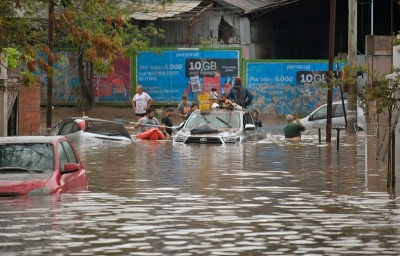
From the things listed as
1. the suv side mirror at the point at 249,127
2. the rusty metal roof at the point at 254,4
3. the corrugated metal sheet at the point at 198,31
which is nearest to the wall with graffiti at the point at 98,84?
the corrugated metal sheet at the point at 198,31

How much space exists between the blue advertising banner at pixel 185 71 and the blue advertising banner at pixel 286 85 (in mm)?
858

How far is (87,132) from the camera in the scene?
32.6 m

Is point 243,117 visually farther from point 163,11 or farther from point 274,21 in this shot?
point 274,21

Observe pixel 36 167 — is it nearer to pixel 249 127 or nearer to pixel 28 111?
pixel 28 111

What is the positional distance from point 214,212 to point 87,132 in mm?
17287

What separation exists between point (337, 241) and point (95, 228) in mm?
2953

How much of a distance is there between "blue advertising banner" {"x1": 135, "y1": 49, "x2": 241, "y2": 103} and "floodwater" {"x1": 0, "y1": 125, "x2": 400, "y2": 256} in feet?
70.0

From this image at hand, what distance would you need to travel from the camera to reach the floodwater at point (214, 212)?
41.1 feet

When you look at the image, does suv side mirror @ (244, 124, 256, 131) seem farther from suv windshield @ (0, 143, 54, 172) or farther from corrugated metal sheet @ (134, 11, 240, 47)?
corrugated metal sheet @ (134, 11, 240, 47)

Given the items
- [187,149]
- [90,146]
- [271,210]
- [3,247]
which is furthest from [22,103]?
[3,247]

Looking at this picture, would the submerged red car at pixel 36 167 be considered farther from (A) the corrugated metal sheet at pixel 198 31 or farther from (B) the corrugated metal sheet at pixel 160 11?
(A) the corrugated metal sheet at pixel 198 31

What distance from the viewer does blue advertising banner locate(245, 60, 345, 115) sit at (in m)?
47.2

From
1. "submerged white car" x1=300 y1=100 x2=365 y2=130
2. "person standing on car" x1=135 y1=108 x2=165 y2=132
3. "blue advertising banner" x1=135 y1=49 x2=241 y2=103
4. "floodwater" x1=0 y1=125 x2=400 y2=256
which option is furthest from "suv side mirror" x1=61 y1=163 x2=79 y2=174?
"blue advertising banner" x1=135 y1=49 x2=241 y2=103

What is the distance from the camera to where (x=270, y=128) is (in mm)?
40719
